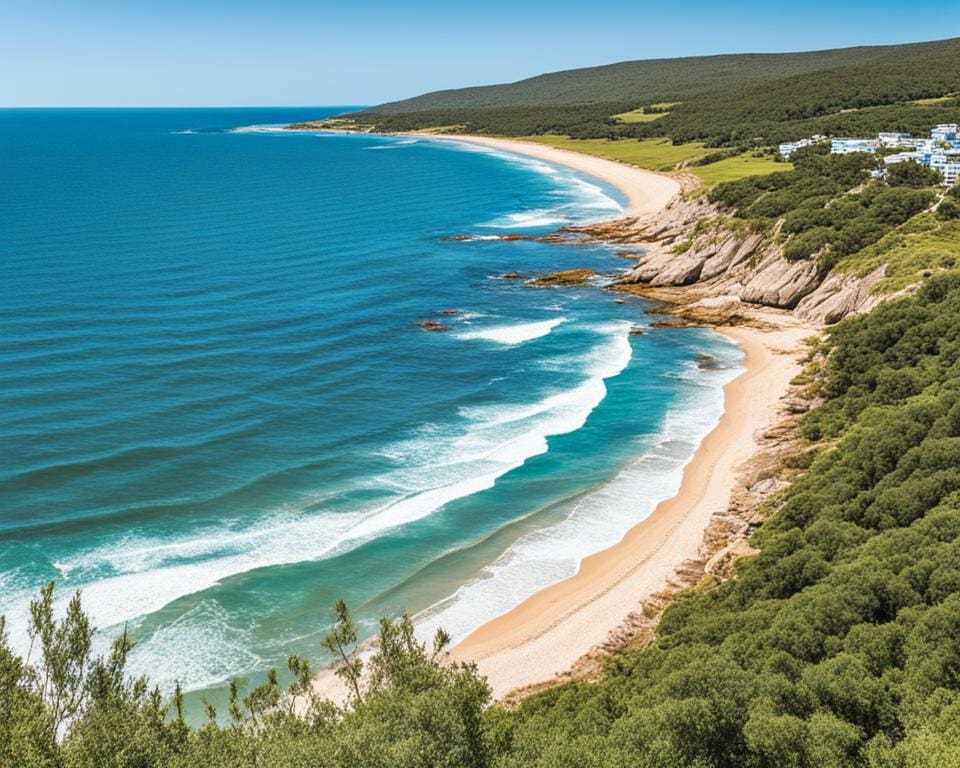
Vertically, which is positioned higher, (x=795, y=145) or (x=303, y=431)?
(x=795, y=145)

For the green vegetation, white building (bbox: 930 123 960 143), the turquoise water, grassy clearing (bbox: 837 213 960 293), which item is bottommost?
the turquoise water

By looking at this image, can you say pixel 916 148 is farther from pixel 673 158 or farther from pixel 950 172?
pixel 673 158

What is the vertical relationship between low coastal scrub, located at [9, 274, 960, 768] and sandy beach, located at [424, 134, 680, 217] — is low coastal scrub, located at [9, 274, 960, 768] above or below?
below

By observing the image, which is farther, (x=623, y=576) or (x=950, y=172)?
(x=950, y=172)

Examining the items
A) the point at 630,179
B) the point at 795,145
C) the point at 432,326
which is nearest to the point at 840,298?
the point at 432,326

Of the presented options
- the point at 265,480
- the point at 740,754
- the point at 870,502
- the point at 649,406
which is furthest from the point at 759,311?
the point at 740,754

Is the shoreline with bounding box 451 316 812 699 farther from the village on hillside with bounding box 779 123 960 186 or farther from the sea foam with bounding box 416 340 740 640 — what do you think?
the village on hillside with bounding box 779 123 960 186

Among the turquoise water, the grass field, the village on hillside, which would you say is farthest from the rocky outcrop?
the grass field
